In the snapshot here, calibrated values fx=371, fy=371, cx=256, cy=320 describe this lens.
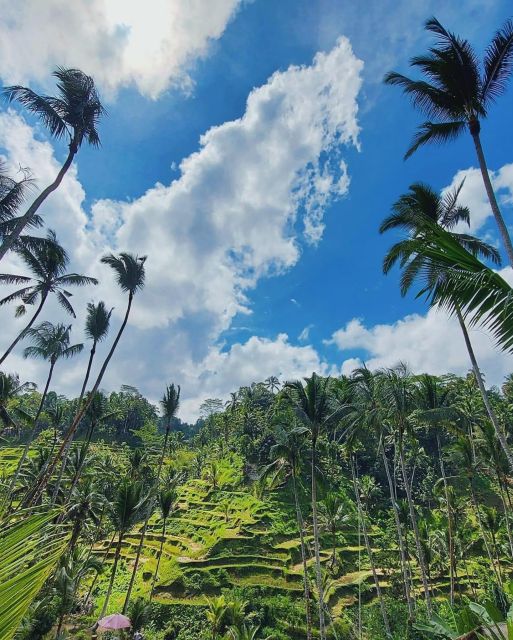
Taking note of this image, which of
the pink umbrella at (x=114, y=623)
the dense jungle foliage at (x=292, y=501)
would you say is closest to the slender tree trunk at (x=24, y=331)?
the dense jungle foliage at (x=292, y=501)

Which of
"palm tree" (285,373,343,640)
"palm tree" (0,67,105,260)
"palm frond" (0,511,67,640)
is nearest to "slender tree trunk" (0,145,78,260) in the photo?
"palm tree" (0,67,105,260)

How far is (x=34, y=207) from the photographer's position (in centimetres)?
1245

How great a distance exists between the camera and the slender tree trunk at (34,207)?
1132cm

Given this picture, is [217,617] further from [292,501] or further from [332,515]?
[292,501]

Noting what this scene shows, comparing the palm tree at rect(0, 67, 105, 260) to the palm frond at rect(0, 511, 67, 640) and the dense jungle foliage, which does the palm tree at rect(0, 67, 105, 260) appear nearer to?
the dense jungle foliage

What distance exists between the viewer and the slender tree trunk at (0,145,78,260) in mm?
11320

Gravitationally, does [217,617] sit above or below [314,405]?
below

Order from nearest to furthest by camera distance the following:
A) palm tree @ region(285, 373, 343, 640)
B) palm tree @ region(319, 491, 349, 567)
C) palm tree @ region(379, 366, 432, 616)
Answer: palm tree @ region(379, 366, 432, 616) < palm tree @ region(285, 373, 343, 640) < palm tree @ region(319, 491, 349, 567)

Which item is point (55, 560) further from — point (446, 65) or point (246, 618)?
point (246, 618)

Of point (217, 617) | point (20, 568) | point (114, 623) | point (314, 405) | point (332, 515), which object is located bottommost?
point (114, 623)

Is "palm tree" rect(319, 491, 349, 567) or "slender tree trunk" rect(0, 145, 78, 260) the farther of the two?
"palm tree" rect(319, 491, 349, 567)

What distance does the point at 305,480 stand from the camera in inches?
2035

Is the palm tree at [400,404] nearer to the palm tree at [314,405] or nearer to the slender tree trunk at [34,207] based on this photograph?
the palm tree at [314,405]

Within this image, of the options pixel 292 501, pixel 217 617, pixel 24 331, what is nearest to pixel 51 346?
pixel 24 331
